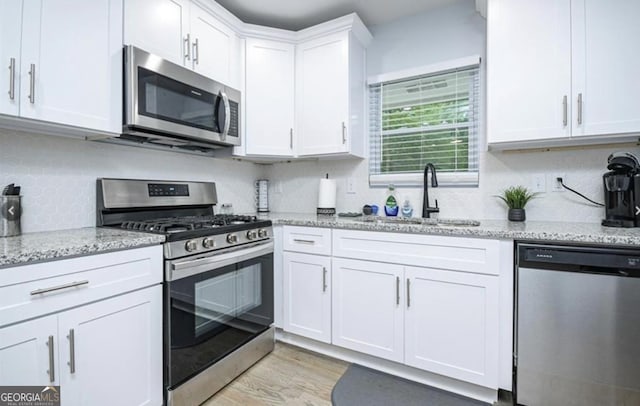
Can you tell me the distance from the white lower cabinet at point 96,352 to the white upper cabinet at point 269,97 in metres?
1.39

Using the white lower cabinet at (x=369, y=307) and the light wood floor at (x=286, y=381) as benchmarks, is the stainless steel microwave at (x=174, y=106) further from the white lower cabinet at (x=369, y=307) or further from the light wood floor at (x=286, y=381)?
the light wood floor at (x=286, y=381)

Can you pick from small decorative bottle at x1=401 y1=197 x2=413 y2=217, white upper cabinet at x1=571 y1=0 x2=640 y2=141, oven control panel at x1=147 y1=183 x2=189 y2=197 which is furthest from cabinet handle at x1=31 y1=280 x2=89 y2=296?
white upper cabinet at x1=571 y1=0 x2=640 y2=141

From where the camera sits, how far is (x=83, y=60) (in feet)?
4.69

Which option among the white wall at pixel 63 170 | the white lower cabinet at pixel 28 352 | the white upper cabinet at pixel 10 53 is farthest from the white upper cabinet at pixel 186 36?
the white lower cabinet at pixel 28 352

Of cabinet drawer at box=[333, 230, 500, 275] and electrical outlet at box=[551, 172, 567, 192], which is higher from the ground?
electrical outlet at box=[551, 172, 567, 192]

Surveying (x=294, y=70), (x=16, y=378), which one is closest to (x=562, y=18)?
(x=294, y=70)

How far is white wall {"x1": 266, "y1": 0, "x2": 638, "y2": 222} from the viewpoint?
191cm

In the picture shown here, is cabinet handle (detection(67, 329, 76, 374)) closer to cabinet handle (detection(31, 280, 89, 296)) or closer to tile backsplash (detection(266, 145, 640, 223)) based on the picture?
cabinet handle (detection(31, 280, 89, 296))

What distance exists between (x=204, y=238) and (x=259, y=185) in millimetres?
1346

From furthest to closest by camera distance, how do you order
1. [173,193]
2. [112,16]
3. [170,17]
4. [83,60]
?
[173,193], [170,17], [112,16], [83,60]

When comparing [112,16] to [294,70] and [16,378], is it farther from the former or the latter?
[16,378]

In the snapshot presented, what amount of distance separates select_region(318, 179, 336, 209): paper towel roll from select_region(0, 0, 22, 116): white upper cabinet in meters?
1.83

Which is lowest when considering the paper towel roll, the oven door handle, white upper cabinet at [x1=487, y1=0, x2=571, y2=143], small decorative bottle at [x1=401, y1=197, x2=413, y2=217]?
the oven door handle

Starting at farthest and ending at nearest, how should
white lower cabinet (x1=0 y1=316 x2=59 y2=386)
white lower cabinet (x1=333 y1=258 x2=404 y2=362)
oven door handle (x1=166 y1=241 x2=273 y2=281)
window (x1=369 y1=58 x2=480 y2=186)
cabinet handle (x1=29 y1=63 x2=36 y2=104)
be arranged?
window (x1=369 y1=58 x2=480 y2=186) < white lower cabinet (x1=333 y1=258 x2=404 y2=362) < oven door handle (x1=166 y1=241 x2=273 y2=281) < cabinet handle (x1=29 y1=63 x2=36 y2=104) < white lower cabinet (x1=0 y1=316 x2=59 y2=386)
